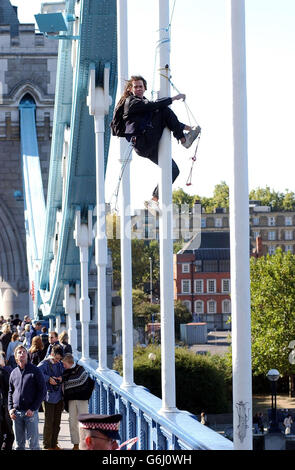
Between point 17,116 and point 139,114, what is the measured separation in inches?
993

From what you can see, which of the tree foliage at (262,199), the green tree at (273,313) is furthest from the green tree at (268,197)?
the green tree at (273,313)

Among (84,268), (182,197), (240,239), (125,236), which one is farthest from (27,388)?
(182,197)

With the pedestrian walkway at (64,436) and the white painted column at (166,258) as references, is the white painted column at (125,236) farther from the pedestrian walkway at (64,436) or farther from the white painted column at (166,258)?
the white painted column at (166,258)

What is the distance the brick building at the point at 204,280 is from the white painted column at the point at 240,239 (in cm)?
7012

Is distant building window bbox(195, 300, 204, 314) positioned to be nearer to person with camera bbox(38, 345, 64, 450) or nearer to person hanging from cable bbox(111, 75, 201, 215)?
person with camera bbox(38, 345, 64, 450)

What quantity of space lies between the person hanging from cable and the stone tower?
24.6 meters

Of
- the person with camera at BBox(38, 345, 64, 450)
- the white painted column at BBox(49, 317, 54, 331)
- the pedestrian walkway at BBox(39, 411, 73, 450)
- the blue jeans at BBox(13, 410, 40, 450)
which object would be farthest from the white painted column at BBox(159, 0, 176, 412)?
the white painted column at BBox(49, 317, 54, 331)

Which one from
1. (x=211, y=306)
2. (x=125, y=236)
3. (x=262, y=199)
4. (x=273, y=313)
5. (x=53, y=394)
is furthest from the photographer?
(x=262, y=199)

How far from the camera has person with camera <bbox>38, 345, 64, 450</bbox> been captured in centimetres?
1048

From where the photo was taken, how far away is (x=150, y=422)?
26.3ft

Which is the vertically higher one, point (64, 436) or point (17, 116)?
point (17, 116)

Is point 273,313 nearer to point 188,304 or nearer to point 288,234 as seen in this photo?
point 188,304

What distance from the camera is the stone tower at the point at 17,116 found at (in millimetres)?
31922

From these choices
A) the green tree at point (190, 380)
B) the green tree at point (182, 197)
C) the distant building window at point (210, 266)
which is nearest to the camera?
the green tree at point (190, 380)
